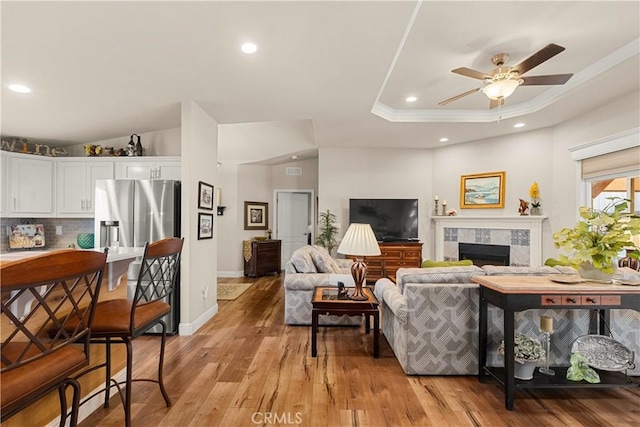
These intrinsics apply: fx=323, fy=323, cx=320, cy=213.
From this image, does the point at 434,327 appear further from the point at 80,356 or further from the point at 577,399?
the point at 80,356

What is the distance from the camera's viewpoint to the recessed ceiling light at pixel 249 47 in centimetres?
249

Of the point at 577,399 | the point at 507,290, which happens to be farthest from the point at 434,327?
the point at 577,399

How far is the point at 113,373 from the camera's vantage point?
238cm

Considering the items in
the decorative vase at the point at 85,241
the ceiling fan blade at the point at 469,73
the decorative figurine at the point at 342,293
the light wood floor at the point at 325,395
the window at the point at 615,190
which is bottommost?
the light wood floor at the point at 325,395

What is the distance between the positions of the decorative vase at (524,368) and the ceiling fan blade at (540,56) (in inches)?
90.1

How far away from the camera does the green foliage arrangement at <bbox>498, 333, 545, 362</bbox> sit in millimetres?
2346

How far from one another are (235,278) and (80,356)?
5.80 m

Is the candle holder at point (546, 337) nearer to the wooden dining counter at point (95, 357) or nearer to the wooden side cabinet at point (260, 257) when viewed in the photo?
the wooden dining counter at point (95, 357)

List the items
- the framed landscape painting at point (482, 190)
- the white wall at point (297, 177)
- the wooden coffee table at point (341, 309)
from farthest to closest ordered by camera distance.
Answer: the white wall at point (297, 177)
the framed landscape painting at point (482, 190)
the wooden coffee table at point (341, 309)

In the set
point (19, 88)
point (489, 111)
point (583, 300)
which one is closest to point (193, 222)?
point (19, 88)

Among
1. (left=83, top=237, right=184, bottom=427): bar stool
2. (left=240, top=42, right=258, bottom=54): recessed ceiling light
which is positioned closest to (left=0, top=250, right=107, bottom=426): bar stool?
(left=83, top=237, right=184, bottom=427): bar stool

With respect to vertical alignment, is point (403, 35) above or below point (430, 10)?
below

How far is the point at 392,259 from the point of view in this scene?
597 centimetres

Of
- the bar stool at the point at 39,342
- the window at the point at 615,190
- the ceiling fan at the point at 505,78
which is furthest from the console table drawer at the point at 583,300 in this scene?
the bar stool at the point at 39,342
